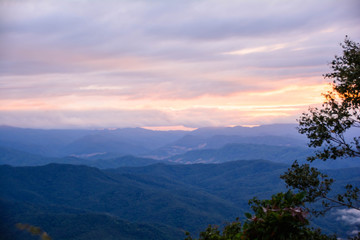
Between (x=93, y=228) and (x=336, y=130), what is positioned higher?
(x=336, y=130)

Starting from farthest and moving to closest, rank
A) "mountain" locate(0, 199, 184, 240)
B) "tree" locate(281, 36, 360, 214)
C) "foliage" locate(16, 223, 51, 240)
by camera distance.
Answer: "mountain" locate(0, 199, 184, 240)
"tree" locate(281, 36, 360, 214)
"foliage" locate(16, 223, 51, 240)

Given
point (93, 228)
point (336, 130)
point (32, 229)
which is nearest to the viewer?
point (32, 229)

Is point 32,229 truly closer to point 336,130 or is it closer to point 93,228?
point 336,130

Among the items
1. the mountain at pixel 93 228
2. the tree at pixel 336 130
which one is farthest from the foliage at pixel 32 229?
the mountain at pixel 93 228

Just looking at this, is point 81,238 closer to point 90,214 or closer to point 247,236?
point 90,214

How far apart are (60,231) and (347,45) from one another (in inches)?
6669

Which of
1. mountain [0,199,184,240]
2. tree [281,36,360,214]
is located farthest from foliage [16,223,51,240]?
mountain [0,199,184,240]

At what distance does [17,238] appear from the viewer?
13398mm

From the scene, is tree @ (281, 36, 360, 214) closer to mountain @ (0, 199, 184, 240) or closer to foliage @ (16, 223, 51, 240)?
foliage @ (16, 223, 51, 240)

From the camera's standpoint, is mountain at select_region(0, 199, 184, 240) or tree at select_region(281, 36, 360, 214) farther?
mountain at select_region(0, 199, 184, 240)

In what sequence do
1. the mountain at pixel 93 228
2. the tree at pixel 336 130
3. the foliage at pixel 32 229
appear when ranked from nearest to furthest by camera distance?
1. the foliage at pixel 32 229
2. the tree at pixel 336 130
3. the mountain at pixel 93 228

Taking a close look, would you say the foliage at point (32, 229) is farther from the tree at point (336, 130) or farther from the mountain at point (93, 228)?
the mountain at point (93, 228)

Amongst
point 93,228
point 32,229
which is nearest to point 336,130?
point 32,229

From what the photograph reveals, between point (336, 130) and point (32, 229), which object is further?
point (336, 130)
